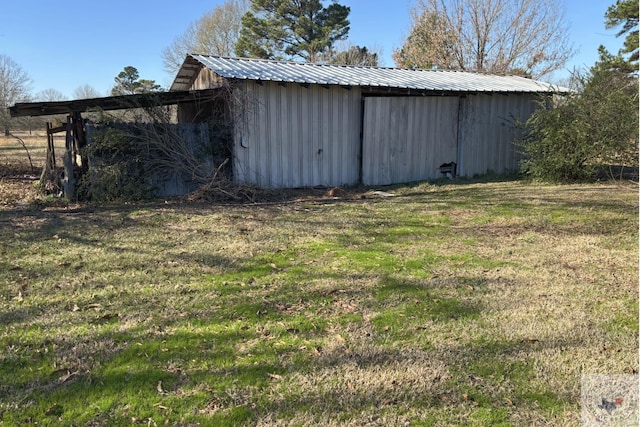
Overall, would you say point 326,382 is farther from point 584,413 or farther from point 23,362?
point 23,362

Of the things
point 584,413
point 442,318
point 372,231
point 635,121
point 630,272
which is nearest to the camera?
point 584,413

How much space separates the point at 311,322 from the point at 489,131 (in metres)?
11.4

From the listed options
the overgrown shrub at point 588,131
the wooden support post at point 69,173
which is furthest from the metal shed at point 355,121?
the wooden support post at point 69,173

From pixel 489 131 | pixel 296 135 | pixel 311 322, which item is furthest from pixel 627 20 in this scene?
pixel 311 322

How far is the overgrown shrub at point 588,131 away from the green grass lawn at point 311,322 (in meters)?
4.54

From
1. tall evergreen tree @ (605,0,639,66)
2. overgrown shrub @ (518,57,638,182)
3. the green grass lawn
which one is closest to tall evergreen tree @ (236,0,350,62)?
tall evergreen tree @ (605,0,639,66)

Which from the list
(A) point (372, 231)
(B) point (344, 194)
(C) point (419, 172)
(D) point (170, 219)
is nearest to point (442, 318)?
(A) point (372, 231)

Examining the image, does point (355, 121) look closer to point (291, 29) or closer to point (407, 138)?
point (407, 138)

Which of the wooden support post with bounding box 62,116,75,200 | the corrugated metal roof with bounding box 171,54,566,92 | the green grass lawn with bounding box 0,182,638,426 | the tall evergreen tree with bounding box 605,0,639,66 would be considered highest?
the tall evergreen tree with bounding box 605,0,639,66

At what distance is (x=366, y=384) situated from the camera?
2.55 meters

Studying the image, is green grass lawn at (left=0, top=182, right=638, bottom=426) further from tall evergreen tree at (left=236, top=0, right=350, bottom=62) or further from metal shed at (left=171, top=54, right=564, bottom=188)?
tall evergreen tree at (left=236, top=0, right=350, bottom=62)

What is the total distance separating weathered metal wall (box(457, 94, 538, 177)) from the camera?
1259 cm

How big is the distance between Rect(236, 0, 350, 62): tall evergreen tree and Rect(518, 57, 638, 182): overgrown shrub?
21570 millimetres

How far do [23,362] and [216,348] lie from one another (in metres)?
1.18
